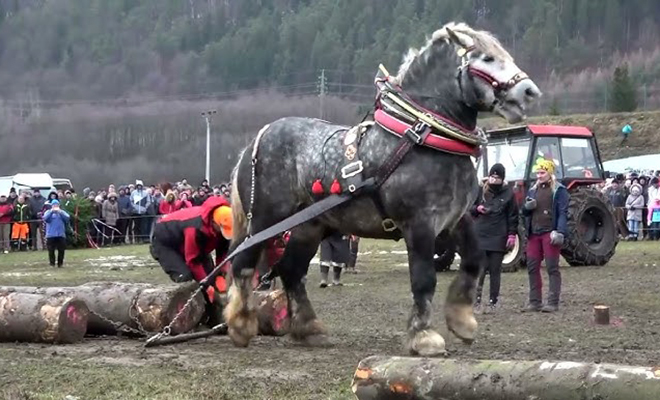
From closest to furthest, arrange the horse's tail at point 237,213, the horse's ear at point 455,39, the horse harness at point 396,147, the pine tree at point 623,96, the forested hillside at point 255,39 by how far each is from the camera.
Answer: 1. the horse harness at point 396,147
2. the horse's ear at point 455,39
3. the horse's tail at point 237,213
4. the forested hillside at point 255,39
5. the pine tree at point 623,96

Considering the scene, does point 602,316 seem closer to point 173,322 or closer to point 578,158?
point 173,322

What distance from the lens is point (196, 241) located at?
37.1 feet

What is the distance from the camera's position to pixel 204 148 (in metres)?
69.2

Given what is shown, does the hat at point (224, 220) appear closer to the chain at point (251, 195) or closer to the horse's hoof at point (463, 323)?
the chain at point (251, 195)

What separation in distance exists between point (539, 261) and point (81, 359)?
6.65 meters

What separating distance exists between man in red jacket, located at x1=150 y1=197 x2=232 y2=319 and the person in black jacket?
399 centimetres

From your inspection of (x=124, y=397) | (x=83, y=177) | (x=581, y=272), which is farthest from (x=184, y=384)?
(x=83, y=177)

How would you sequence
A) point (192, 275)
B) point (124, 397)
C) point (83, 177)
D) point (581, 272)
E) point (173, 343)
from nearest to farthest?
1. point (124, 397)
2. point (173, 343)
3. point (192, 275)
4. point (581, 272)
5. point (83, 177)

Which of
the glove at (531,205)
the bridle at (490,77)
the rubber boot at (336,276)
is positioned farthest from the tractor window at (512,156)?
the bridle at (490,77)

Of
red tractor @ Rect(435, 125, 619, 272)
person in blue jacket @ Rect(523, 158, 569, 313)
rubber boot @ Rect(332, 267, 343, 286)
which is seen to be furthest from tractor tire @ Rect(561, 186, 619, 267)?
person in blue jacket @ Rect(523, 158, 569, 313)

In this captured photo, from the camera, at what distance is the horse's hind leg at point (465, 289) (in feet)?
30.2

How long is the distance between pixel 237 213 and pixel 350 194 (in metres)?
1.69

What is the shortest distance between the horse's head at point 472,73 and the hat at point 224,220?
2.52 m

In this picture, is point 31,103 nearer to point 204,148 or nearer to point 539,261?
point 204,148
